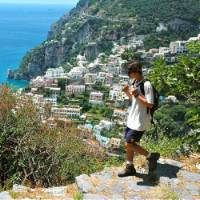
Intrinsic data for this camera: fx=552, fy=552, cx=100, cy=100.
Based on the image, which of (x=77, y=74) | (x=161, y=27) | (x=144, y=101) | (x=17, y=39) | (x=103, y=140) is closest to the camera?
(x=144, y=101)

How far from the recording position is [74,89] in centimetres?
5278

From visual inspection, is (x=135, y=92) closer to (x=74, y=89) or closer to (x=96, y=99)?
(x=96, y=99)

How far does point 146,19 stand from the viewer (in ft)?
288

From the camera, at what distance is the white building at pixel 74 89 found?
2024 inches

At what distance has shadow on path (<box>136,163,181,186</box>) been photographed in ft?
16.3

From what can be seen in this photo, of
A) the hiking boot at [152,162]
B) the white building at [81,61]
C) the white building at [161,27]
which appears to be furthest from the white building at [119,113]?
the white building at [161,27]

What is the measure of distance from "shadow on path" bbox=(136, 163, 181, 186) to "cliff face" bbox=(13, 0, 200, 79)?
76414 mm

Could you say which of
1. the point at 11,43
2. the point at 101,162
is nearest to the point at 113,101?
the point at 101,162

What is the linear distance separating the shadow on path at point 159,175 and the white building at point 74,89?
45201 mm

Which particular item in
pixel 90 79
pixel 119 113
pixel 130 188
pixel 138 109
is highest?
pixel 90 79

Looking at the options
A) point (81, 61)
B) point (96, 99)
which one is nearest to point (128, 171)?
point (96, 99)

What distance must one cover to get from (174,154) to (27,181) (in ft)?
5.51

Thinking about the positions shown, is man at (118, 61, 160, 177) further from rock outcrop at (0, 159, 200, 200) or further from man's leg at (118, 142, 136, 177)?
rock outcrop at (0, 159, 200, 200)

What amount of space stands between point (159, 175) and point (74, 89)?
47788 millimetres
